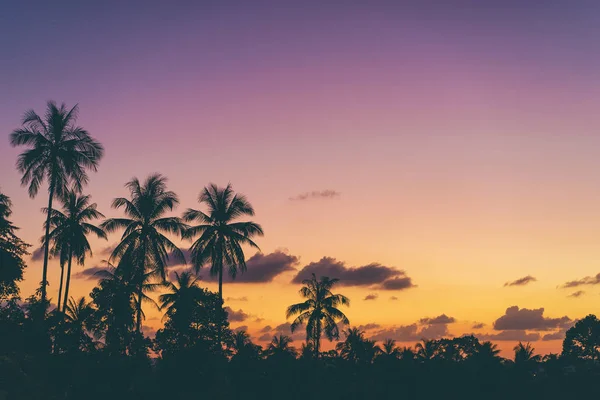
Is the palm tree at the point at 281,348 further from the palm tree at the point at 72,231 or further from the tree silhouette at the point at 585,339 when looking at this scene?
the tree silhouette at the point at 585,339

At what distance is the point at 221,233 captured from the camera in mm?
56000

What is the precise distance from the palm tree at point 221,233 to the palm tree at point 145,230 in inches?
80.0

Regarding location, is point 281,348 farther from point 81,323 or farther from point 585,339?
point 585,339

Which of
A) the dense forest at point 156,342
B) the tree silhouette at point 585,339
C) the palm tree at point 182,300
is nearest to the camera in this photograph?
the dense forest at point 156,342

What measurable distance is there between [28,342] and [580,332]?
92101mm

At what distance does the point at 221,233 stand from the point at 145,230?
6.99 m

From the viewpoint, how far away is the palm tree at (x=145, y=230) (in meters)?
53.4

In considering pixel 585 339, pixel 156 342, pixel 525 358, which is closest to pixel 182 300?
pixel 156 342

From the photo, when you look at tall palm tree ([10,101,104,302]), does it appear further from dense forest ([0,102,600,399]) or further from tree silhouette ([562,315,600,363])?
tree silhouette ([562,315,600,363])

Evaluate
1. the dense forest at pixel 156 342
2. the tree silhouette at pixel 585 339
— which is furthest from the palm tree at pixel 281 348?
the tree silhouette at pixel 585 339

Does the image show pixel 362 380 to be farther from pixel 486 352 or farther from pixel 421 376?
pixel 486 352

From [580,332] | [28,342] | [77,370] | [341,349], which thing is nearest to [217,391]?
[77,370]

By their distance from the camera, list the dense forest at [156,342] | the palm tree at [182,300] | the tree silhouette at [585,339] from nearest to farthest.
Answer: the dense forest at [156,342] < the palm tree at [182,300] < the tree silhouette at [585,339]

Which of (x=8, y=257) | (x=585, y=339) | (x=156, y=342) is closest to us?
(x=8, y=257)
